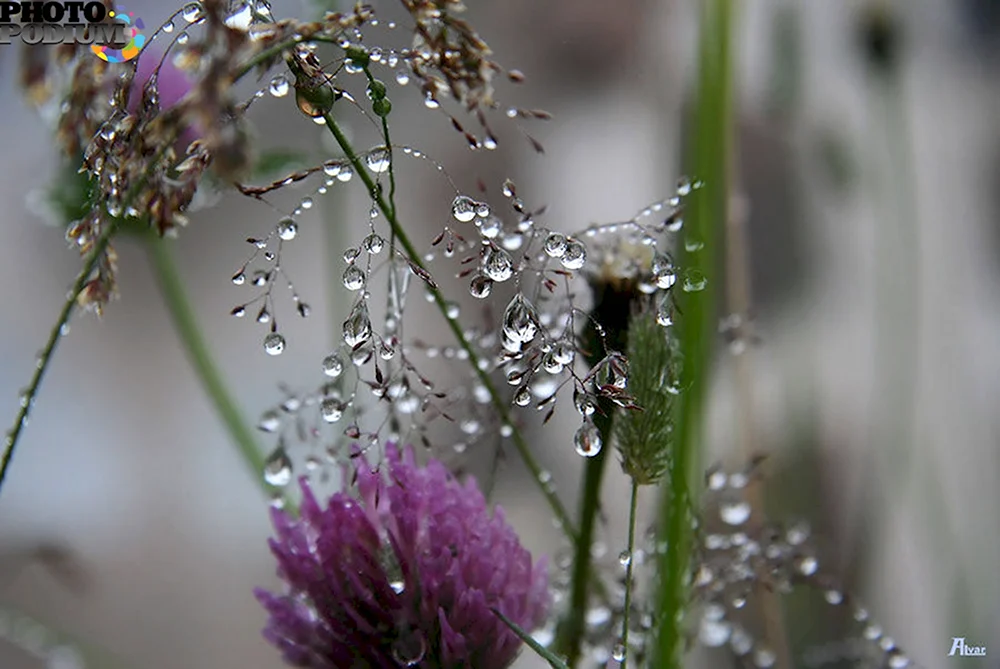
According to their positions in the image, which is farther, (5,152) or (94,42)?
(5,152)

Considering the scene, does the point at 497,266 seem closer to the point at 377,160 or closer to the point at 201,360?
the point at 377,160

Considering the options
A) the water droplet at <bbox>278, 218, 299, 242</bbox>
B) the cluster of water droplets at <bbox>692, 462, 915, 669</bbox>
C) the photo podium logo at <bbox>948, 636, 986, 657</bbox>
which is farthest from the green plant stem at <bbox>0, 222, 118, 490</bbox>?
the photo podium logo at <bbox>948, 636, 986, 657</bbox>

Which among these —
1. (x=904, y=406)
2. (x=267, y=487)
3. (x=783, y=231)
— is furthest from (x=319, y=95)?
(x=783, y=231)

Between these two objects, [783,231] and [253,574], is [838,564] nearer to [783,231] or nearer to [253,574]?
[783,231]

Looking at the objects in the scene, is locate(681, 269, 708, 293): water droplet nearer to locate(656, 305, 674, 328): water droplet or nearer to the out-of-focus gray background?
locate(656, 305, 674, 328): water droplet

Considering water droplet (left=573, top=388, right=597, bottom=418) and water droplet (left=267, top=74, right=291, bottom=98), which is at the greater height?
water droplet (left=267, top=74, right=291, bottom=98)

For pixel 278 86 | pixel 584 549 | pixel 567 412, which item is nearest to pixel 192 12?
pixel 278 86

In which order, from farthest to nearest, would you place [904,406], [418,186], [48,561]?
[418,186] → [904,406] → [48,561]
